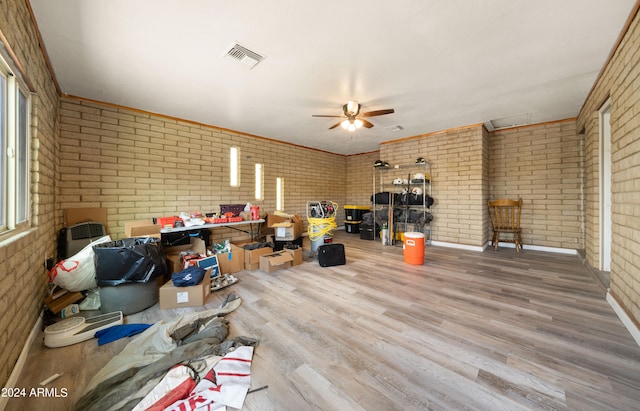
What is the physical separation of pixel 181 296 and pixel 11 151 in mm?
1760

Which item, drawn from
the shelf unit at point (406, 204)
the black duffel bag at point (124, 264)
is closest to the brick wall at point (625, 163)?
the shelf unit at point (406, 204)

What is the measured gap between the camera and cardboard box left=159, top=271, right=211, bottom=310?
2365mm

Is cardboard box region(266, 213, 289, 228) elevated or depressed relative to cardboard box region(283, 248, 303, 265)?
elevated

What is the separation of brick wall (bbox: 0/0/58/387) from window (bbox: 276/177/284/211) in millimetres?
3797

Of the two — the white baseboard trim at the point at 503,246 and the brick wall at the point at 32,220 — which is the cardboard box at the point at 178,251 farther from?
the white baseboard trim at the point at 503,246

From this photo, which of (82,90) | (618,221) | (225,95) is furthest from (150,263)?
(618,221)

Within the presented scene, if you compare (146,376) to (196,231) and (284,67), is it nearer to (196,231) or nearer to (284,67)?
(196,231)

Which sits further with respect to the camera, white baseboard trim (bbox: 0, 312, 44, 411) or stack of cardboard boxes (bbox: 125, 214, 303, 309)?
stack of cardboard boxes (bbox: 125, 214, 303, 309)

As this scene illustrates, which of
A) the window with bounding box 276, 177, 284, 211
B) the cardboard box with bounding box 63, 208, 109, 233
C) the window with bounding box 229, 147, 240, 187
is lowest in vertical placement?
the cardboard box with bounding box 63, 208, 109, 233

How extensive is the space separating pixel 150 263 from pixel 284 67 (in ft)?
8.61

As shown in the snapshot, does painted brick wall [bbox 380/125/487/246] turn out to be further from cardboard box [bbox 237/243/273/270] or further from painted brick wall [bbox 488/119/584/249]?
cardboard box [bbox 237/243/273/270]

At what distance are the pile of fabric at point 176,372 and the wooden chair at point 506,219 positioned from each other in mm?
5446

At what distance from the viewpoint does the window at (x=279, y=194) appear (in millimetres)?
5839

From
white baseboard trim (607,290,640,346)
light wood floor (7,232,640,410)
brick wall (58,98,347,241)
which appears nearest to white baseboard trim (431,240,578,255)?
light wood floor (7,232,640,410)
